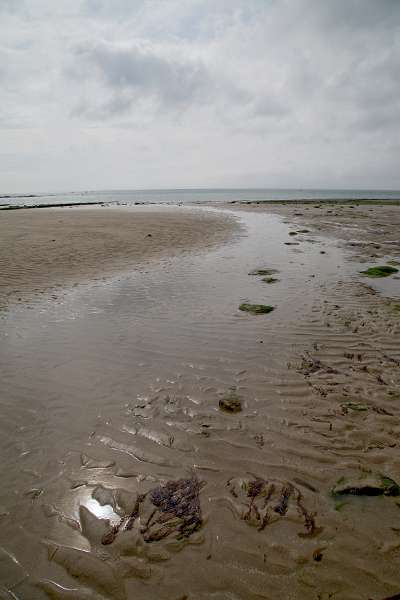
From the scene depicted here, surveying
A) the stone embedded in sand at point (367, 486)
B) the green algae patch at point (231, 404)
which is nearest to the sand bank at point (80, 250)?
the green algae patch at point (231, 404)

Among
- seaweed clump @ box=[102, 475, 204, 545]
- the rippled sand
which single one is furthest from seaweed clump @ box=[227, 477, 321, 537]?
seaweed clump @ box=[102, 475, 204, 545]

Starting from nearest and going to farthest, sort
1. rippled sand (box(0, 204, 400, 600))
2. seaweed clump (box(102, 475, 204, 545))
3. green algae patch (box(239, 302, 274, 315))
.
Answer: rippled sand (box(0, 204, 400, 600)) → seaweed clump (box(102, 475, 204, 545)) → green algae patch (box(239, 302, 274, 315))

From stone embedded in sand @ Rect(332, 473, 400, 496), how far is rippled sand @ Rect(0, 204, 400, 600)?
9 centimetres

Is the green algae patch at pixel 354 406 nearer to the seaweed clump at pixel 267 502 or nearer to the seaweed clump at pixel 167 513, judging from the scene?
the seaweed clump at pixel 267 502

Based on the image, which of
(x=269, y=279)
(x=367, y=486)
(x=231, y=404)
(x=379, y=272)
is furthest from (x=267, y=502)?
(x=379, y=272)

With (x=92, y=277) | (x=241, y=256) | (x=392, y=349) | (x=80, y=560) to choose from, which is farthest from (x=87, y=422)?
(x=241, y=256)

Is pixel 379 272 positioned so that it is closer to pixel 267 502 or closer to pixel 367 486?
pixel 367 486

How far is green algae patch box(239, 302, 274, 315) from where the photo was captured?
28.8 feet

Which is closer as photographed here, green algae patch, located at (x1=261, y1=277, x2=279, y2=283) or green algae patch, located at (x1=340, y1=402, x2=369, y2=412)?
green algae patch, located at (x1=340, y1=402, x2=369, y2=412)

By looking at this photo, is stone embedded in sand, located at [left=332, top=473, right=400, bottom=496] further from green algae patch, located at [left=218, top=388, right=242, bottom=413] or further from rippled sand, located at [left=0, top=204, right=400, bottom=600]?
green algae patch, located at [left=218, top=388, right=242, bottom=413]

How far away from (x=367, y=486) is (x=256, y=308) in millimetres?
5755

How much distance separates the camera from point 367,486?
3484 mm

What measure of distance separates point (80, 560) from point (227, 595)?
1345 mm

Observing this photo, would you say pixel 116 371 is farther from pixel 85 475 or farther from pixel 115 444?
pixel 85 475
